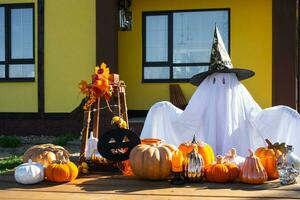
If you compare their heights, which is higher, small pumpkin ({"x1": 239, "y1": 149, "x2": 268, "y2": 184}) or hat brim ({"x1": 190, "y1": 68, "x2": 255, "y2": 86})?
hat brim ({"x1": 190, "y1": 68, "x2": 255, "y2": 86})

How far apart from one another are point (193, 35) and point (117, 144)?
24.3ft

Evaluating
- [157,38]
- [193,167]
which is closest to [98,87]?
[193,167]

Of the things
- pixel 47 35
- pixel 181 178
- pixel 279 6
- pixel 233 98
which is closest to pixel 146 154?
pixel 181 178

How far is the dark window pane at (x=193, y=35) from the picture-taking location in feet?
39.0

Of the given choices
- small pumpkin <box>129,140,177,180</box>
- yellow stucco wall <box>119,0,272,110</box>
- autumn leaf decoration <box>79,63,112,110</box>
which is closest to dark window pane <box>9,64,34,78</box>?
yellow stucco wall <box>119,0,272,110</box>

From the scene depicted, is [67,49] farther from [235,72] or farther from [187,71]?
[235,72]

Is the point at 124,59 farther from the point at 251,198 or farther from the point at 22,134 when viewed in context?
the point at 251,198

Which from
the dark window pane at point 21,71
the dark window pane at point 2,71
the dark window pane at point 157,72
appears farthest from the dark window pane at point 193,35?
the dark window pane at point 2,71

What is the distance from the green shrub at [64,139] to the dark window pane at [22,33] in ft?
7.53

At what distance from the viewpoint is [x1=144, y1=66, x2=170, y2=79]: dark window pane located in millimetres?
12047

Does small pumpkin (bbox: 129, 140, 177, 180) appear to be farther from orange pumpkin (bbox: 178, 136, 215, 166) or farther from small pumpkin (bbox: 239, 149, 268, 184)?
small pumpkin (bbox: 239, 149, 268, 184)

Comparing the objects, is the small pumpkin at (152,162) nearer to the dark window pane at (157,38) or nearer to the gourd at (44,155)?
the gourd at (44,155)

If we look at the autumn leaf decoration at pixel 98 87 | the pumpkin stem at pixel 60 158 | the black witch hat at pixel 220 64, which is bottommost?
the pumpkin stem at pixel 60 158

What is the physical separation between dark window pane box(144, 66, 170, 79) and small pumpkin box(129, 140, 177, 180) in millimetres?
7463
